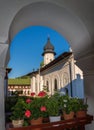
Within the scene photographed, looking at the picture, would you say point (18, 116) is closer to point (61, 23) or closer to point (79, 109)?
point (79, 109)

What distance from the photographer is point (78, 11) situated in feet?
8.13

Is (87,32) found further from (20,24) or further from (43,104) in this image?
(43,104)

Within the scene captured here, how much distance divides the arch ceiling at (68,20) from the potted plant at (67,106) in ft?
2.17

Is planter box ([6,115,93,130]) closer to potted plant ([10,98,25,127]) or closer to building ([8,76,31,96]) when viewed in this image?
potted plant ([10,98,25,127])

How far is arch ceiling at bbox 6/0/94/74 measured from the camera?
2.41 meters

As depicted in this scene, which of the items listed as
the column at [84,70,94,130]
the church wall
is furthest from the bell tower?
the column at [84,70,94,130]

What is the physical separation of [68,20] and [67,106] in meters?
1.20

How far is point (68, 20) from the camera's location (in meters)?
2.67

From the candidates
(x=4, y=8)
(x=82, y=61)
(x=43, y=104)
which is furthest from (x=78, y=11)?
(x=43, y=104)

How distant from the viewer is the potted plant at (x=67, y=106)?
2.16m

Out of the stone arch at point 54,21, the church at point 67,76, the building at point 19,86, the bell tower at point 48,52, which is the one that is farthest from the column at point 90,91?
the bell tower at point 48,52

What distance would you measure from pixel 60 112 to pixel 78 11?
1.30 meters

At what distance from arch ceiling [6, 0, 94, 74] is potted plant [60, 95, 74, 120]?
66 cm

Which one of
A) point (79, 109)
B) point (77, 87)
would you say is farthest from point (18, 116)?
point (77, 87)
